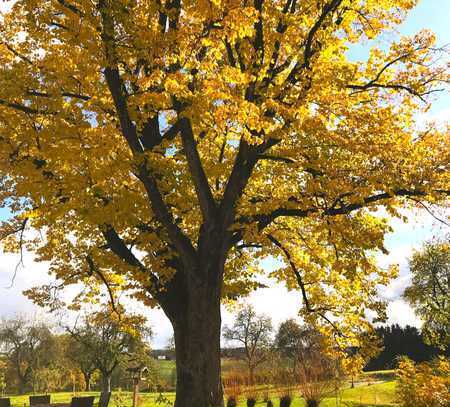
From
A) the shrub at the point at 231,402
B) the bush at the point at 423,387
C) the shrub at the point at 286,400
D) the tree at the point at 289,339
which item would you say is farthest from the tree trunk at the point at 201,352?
the tree at the point at 289,339

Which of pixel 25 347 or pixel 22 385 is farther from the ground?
pixel 25 347

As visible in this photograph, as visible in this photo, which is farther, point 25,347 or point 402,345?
point 25,347

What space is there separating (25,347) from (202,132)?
222ft

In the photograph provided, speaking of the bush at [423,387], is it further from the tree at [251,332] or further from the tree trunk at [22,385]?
the tree trunk at [22,385]

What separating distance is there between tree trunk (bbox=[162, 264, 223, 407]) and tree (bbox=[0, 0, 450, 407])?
0.03m

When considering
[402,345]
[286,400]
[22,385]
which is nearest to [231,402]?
[286,400]

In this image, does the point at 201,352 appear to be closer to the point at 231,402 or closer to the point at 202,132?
the point at 202,132

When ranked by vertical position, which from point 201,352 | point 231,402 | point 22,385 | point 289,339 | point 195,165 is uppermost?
point 195,165

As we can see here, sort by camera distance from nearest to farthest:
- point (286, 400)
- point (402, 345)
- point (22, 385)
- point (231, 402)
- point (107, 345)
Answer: point (286, 400) < point (231, 402) < point (107, 345) < point (402, 345) < point (22, 385)

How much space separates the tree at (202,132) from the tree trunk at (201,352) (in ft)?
0.10

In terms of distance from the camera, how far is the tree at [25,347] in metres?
66.6

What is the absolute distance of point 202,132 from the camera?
12.6m

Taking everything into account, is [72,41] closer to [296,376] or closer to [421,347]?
[296,376]

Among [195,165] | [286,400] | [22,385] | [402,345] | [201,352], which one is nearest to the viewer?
[195,165]
